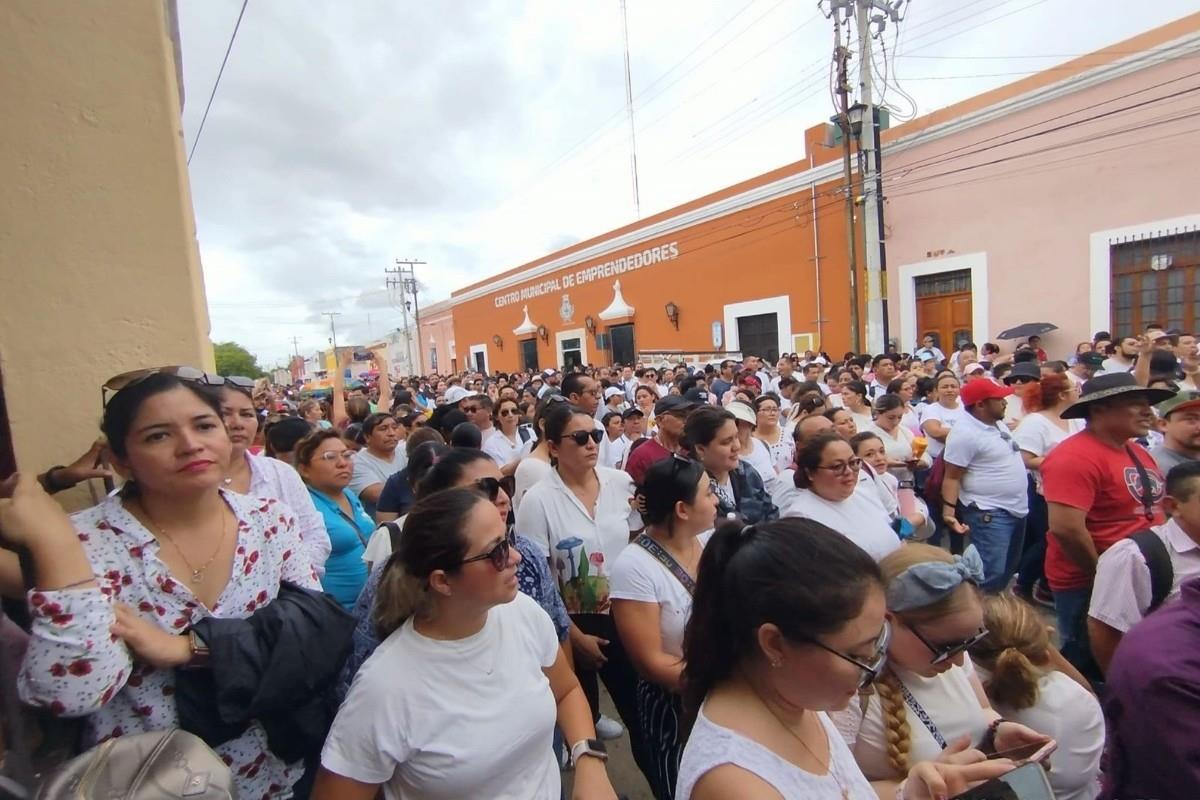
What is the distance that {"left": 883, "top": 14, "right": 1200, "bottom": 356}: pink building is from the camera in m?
9.41

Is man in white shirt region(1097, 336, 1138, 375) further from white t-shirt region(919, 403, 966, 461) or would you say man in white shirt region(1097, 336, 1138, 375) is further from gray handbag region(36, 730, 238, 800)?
gray handbag region(36, 730, 238, 800)

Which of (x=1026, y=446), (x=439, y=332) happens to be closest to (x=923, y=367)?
(x=1026, y=446)

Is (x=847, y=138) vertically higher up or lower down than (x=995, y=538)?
higher up

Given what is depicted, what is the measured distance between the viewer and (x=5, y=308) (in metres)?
1.97

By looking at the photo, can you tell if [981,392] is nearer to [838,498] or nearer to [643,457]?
[838,498]

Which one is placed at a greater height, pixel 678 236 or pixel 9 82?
pixel 678 236

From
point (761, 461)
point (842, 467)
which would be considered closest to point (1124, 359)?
point (761, 461)

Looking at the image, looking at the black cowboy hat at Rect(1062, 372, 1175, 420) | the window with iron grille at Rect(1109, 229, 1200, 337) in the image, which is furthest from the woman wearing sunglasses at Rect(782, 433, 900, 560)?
the window with iron grille at Rect(1109, 229, 1200, 337)

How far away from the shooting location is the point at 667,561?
7.20ft

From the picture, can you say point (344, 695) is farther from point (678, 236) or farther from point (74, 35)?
point (678, 236)

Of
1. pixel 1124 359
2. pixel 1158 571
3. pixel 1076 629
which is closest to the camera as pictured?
pixel 1158 571

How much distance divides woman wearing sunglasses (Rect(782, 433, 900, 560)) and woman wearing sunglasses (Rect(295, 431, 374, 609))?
80.2 inches

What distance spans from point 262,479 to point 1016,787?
2691 mm

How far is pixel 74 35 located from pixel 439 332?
123 ft
